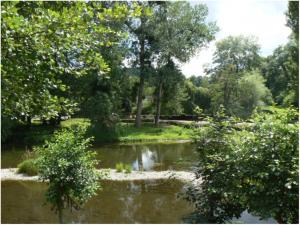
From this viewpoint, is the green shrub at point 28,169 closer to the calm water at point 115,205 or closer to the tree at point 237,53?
the calm water at point 115,205

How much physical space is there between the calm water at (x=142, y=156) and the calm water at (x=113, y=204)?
434 centimetres

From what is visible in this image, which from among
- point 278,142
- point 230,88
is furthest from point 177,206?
point 230,88

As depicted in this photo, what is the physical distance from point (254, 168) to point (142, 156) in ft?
70.7

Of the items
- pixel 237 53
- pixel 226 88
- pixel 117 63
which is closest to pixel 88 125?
pixel 117 63

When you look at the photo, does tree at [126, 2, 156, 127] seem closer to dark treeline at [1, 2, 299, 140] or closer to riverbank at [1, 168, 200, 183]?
dark treeline at [1, 2, 299, 140]

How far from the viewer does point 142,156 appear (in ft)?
94.9

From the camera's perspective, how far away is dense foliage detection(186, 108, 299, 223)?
7242mm

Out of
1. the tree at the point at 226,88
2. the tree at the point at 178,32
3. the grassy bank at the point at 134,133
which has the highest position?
the tree at the point at 178,32

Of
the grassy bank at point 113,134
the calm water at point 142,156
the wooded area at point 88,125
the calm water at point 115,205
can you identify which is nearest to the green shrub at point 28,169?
the wooded area at point 88,125

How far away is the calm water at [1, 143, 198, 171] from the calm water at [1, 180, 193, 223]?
4.34 m

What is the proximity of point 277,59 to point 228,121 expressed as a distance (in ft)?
254

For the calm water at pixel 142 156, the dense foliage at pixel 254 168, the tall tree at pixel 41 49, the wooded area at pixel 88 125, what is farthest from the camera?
the calm water at pixel 142 156

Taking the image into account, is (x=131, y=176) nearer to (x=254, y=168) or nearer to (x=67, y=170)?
(x=67, y=170)

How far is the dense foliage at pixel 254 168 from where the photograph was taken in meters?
7.24
